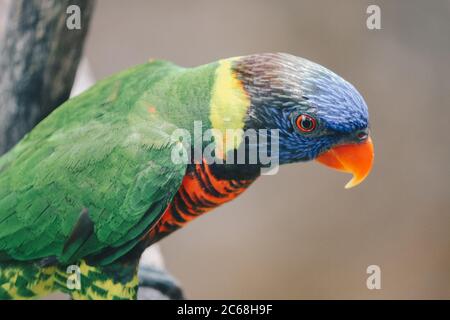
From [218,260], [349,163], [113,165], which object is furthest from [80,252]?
[218,260]

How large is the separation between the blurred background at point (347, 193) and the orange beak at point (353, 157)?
2.26m

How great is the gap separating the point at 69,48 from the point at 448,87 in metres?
2.69

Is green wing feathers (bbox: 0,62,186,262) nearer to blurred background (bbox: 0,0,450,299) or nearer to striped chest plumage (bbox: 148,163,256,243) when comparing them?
striped chest plumage (bbox: 148,163,256,243)

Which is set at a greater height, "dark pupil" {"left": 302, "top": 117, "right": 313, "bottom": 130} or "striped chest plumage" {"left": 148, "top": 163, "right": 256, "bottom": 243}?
"dark pupil" {"left": 302, "top": 117, "right": 313, "bottom": 130}

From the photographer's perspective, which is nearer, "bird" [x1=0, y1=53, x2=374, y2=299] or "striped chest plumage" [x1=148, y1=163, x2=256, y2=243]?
"bird" [x1=0, y1=53, x2=374, y2=299]

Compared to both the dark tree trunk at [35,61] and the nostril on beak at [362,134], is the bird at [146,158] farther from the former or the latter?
the dark tree trunk at [35,61]

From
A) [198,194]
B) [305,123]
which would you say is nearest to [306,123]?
[305,123]

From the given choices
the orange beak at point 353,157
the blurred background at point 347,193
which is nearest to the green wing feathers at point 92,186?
the orange beak at point 353,157

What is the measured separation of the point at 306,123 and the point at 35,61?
0.88 metres

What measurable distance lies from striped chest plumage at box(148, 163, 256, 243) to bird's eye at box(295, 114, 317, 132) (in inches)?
9.2

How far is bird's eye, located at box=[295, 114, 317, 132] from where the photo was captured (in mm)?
1459

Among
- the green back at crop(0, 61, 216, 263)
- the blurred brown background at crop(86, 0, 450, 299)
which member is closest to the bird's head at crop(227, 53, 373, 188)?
the green back at crop(0, 61, 216, 263)

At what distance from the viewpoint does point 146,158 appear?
151 cm
